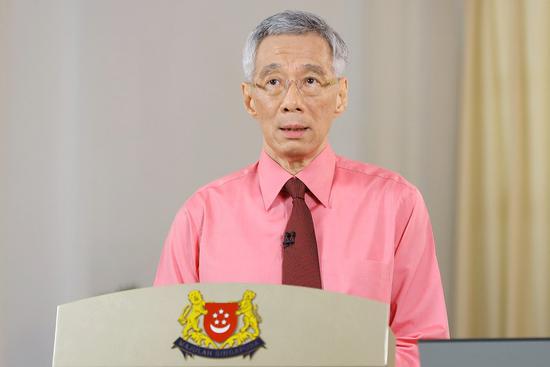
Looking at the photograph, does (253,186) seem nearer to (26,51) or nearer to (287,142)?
(287,142)

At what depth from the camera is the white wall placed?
2.93m

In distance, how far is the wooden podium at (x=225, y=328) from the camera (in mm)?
1060

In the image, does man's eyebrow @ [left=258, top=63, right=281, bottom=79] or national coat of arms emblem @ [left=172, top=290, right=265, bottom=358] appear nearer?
national coat of arms emblem @ [left=172, top=290, right=265, bottom=358]

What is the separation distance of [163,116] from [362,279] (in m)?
1.33

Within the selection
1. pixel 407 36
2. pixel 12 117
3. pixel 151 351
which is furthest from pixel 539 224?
pixel 151 351

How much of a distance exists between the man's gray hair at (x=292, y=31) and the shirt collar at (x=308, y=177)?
0.19 m

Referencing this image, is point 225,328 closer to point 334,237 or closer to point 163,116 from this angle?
point 334,237

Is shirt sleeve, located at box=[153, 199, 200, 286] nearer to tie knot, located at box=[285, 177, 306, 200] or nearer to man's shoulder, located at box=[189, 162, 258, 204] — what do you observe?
man's shoulder, located at box=[189, 162, 258, 204]

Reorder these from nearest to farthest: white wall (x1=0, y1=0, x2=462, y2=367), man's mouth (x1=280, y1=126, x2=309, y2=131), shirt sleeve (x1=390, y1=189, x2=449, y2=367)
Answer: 1. shirt sleeve (x1=390, y1=189, x2=449, y2=367)
2. man's mouth (x1=280, y1=126, x2=309, y2=131)
3. white wall (x1=0, y1=0, x2=462, y2=367)

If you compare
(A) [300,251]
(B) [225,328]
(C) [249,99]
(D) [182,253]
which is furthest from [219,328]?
(C) [249,99]

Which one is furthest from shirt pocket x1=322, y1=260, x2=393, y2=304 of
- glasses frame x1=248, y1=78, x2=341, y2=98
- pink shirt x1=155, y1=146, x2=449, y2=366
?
glasses frame x1=248, y1=78, x2=341, y2=98

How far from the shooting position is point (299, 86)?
6.30 ft

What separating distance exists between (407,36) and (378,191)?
120cm

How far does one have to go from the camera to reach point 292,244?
1.86 meters
